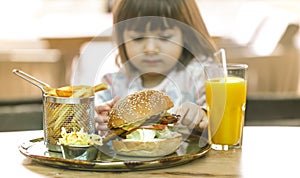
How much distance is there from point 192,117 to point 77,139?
0.33m

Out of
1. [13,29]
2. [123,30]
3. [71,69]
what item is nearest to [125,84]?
[123,30]

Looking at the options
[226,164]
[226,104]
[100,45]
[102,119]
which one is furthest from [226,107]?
[100,45]

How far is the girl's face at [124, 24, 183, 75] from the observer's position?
202 cm

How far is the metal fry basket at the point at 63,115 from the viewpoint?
129cm

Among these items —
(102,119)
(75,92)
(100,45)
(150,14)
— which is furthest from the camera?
(100,45)

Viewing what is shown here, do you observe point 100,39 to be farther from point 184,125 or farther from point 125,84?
point 184,125

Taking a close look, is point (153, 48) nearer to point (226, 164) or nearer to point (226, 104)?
point (226, 104)

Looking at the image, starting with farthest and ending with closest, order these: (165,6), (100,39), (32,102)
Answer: (100,39) < (32,102) < (165,6)

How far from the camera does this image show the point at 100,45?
363 cm

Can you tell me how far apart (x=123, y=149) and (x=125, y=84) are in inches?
40.6

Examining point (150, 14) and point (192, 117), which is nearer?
point (192, 117)

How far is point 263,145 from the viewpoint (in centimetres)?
141

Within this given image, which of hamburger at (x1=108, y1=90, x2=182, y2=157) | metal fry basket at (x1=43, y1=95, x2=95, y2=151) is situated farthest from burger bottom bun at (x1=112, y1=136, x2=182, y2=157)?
metal fry basket at (x1=43, y1=95, x2=95, y2=151)

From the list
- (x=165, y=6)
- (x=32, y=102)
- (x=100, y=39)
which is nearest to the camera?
(x=165, y=6)
